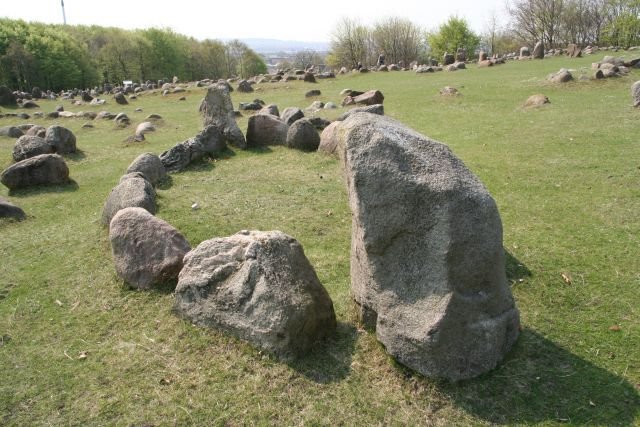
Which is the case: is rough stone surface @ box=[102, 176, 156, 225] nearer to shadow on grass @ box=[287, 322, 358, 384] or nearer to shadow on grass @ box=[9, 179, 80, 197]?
shadow on grass @ box=[9, 179, 80, 197]

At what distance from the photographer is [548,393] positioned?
500cm

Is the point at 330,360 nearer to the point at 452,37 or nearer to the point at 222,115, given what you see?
the point at 222,115

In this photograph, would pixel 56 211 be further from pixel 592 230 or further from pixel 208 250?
pixel 592 230

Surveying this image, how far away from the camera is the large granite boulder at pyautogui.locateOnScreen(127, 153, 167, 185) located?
1193 centimetres

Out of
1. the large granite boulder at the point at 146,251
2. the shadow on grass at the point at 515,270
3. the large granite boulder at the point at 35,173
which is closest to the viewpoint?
the shadow on grass at the point at 515,270

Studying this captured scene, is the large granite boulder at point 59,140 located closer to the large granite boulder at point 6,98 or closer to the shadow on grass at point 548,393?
the shadow on grass at point 548,393

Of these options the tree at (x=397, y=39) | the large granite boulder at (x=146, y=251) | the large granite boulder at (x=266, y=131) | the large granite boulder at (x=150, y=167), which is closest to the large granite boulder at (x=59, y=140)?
the large granite boulder at (x=150, y=167)

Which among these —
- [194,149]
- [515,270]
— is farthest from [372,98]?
[515,270]

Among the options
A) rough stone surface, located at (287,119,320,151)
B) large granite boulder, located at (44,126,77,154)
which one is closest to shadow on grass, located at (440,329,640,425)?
rough stone surface, located at (287,119,320,151)

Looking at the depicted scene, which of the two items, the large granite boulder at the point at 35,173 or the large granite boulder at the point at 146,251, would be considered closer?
the large granite boulder at the point at 146,251

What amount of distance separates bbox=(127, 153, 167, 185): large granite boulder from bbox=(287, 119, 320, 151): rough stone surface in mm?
4053

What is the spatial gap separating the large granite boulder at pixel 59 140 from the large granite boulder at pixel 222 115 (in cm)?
472

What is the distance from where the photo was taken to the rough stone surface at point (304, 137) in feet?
48.7

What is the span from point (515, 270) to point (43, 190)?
1171 cm
